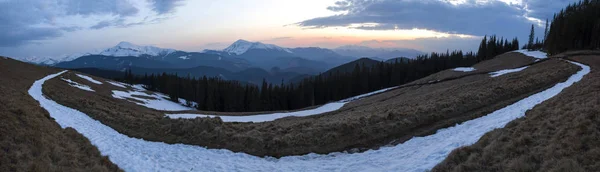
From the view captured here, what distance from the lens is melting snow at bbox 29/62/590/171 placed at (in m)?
12.3

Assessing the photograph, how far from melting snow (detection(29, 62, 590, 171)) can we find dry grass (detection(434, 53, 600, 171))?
1325mm

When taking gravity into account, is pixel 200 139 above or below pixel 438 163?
below

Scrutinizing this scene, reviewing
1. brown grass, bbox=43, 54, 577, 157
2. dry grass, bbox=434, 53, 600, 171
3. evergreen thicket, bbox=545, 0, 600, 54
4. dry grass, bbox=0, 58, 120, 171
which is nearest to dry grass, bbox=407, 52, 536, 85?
evergreen thicket, bbox=545, 0, 600, 54

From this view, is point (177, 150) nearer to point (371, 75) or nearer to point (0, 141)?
point (0, 141)

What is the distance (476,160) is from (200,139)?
13.9m

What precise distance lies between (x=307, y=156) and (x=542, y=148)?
9.13 metres

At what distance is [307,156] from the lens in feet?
48.7

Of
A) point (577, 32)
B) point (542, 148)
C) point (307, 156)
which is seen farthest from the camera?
point (577, 32)

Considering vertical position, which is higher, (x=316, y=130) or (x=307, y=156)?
(x=316, y=130)

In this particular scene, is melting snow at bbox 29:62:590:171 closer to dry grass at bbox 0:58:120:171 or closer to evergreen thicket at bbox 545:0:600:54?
dry grass at bbox 0:58:120:171

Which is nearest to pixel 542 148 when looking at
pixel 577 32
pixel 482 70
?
pixel 482 70

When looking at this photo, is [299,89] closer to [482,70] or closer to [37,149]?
[482,70]

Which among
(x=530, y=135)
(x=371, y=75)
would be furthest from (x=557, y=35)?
(x=530, y=135)

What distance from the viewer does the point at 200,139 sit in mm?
17609
